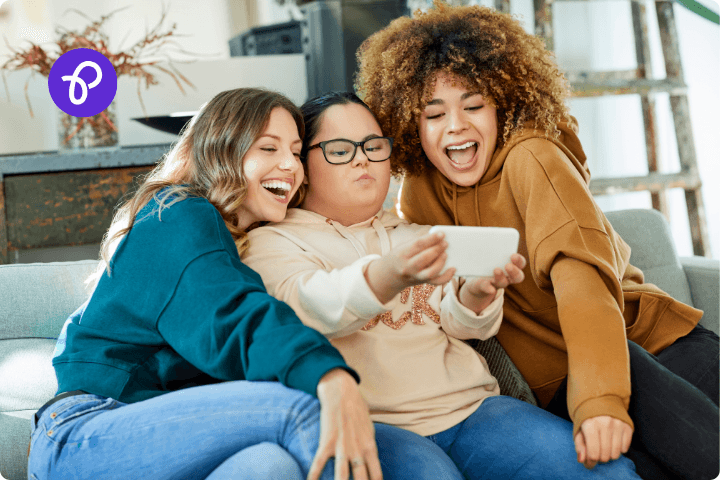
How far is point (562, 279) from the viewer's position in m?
1.07

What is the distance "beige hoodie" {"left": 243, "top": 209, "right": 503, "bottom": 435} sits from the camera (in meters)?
1.08

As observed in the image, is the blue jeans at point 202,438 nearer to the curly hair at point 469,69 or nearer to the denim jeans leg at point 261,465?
the denim jeans leg at point 261,465

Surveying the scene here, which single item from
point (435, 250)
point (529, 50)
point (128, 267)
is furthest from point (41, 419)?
point (529, 50)

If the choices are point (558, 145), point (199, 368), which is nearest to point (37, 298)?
point (199, 368)

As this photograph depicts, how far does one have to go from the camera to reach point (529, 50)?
133 cm

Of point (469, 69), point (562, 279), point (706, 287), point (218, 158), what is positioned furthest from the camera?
point (706, 287)

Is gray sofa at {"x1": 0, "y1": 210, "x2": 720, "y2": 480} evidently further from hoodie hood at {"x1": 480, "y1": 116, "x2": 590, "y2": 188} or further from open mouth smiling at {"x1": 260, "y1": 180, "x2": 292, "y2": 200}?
open mouth smiling at {"x1": 260, "y1": 180, "x2": 292, "y2": 200}

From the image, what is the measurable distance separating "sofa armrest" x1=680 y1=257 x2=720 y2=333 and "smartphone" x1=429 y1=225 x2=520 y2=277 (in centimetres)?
110

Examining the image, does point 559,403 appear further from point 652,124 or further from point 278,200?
point 652,124

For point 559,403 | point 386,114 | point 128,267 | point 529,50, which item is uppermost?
point 529,50

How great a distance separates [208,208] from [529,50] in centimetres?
75

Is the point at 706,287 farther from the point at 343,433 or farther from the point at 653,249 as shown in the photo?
the point at 343,433

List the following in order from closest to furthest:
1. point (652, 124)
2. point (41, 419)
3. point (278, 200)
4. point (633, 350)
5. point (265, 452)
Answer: point (265, 452), point (41, 419), point (633, 350), point (278, 200), point (652, 124)

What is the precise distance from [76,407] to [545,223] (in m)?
0.81
